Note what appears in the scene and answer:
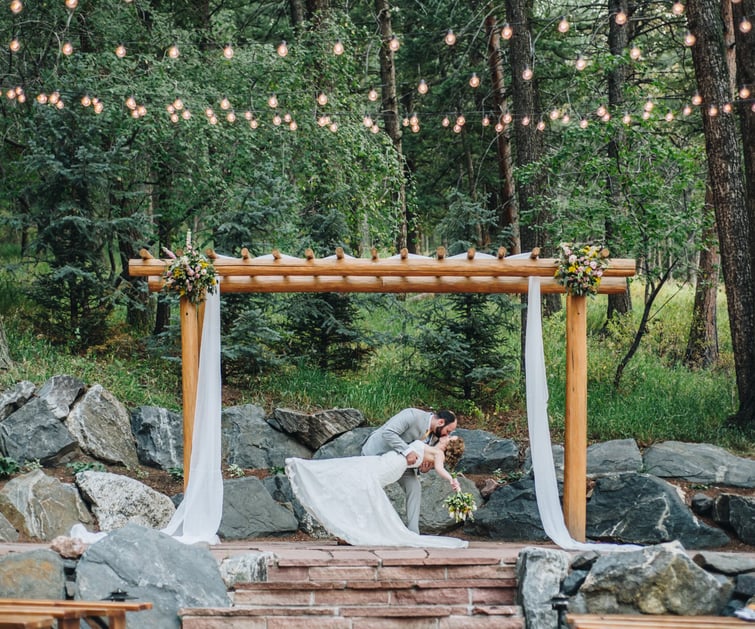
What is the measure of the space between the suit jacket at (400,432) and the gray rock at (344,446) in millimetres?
2321

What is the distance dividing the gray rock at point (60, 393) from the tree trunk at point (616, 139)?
689 centimetres

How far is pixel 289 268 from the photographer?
8008mm

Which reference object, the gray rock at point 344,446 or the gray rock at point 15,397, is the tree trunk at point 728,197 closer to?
the gray rock at point 344,446

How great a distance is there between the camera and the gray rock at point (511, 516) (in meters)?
8.91

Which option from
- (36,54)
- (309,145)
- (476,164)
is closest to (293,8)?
(309,145)

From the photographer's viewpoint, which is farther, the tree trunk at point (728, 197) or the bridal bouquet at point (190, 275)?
the tree trunk at point (728, 197)

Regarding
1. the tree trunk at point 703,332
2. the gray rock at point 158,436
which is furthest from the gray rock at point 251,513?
the tree trunk at point 703,332

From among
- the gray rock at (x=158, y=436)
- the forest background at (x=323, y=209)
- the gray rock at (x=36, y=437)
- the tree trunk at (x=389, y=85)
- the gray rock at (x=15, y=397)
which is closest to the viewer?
the gray rock at (x=36, y=437)

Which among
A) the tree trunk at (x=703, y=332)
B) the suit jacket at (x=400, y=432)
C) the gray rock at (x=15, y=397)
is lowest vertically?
the suit jacket at (x=400, y=432)

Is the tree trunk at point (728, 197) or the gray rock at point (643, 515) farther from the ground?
the tree trunk at point (728, 197)

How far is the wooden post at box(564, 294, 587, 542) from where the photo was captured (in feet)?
26.1

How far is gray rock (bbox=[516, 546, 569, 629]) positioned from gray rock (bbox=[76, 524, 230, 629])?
2355 mm

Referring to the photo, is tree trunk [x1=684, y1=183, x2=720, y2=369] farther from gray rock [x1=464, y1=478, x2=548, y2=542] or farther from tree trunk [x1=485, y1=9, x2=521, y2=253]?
gray rock [x1=464, y1=478, x2=548, y2=542]

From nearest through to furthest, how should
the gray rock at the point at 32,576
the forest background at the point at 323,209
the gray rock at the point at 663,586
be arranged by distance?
the gray rock at the point at 32,576 < the gray rock at the point at 663,586 < the forest background at the point at 323,209
